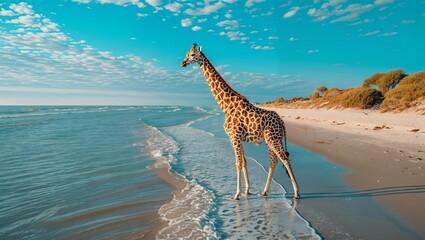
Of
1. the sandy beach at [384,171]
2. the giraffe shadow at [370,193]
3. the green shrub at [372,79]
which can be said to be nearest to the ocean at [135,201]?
the giraffe shadow at [370,193]

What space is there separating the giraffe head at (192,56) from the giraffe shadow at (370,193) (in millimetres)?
4097

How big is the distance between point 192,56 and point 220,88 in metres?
1.09

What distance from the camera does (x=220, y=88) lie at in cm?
720

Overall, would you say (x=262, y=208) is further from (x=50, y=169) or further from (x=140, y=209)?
(x=50, y=169)

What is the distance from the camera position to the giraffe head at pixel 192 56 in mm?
7178

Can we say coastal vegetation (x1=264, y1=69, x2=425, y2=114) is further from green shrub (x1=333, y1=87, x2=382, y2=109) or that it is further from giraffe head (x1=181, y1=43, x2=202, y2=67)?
giraffe head (x1=181, y1=43, x2=202, y2=67)

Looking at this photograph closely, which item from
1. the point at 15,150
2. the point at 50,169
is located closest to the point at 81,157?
the point at 50,169

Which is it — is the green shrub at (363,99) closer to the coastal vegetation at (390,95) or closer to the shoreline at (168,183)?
the coastal vegetation at (390,95)

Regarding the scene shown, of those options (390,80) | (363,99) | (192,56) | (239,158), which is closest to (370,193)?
(239,158)

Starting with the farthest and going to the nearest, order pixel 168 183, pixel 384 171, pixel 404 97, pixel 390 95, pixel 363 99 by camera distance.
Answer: pixel 363 99 < pixel 390 95 < pixel 404 97 < pixel 384 171 < pixel 168 183

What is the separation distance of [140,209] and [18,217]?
7.76 ft

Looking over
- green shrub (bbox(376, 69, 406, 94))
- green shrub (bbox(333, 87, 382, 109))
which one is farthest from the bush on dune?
green shrub (bbox(376, 69, 406, 94))

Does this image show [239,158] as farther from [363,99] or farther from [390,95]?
[363,99]

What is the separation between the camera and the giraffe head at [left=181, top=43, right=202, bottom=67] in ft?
23.5
